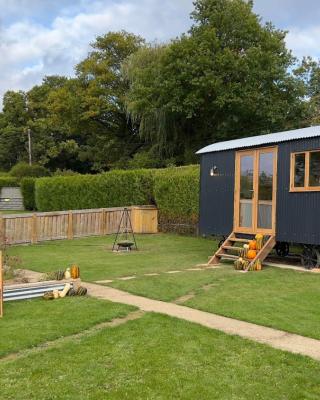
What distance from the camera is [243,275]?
1148cm

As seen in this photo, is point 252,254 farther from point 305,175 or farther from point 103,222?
point 103,222

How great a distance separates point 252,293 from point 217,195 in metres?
6.30

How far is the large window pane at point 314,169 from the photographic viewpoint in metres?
12.1

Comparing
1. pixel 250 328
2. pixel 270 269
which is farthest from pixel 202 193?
pixel 250 328

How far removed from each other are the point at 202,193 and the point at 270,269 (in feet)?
13.9

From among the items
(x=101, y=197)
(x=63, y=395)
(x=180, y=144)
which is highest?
(x=180, y=144)

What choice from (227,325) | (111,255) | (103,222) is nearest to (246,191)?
(111,255)

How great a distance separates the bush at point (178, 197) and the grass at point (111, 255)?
2.89 feet

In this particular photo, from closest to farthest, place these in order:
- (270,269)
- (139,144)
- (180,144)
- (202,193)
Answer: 1. (270,269)
2. (202,193)
3. (180,144)
4. (139,144)

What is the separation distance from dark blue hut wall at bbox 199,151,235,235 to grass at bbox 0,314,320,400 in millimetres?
8600

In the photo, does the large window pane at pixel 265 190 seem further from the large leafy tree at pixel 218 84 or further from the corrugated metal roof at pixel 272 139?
the large leafy tree at pixel 218 84

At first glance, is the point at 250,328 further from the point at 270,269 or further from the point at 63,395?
the point at 270,269

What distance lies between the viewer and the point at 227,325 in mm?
7168

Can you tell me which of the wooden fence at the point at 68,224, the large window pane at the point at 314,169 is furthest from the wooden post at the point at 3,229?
the large window pane at the point at 314,169
